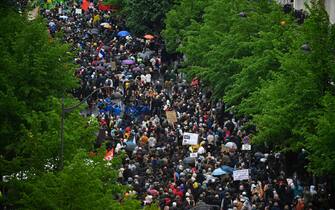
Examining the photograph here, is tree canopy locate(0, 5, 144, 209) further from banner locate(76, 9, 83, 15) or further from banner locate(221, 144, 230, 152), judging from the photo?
banner locate(76, 9, 83, 15)

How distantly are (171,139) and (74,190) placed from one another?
20.3 m

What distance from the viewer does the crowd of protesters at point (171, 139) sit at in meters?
40.5

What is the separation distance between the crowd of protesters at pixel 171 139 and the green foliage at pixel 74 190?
5754mm

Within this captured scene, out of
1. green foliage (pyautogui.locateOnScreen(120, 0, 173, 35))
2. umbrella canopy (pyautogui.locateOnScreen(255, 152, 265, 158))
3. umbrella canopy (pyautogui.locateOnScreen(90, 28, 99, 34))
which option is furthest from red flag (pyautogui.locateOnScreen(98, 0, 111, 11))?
umbrella canopy (pyautogui.locateOnScreen(255, 152, 265, 158))

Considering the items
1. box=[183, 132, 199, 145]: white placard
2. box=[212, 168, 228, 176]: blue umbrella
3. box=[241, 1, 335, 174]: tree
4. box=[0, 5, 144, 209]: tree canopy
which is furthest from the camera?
box=[183, 132, 199, 145]: white placard

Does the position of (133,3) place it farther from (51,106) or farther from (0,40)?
(51,106)

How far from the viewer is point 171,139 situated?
50.0m

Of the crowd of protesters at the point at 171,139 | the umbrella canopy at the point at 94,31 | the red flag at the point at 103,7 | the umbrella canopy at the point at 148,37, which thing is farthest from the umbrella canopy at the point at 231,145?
the red flag at the point at 103,7

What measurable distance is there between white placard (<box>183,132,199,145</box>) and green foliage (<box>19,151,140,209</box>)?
1457 cm

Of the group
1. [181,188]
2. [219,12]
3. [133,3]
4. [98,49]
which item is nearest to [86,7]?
[133,3]

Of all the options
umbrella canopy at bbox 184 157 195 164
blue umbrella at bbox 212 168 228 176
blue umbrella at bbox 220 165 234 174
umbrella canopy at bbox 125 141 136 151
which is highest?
umbrella canopy at bbox 125 141 136 151

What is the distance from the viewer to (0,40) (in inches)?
1853

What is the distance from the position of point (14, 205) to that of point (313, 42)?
47.7 ft

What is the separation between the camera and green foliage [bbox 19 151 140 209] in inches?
1177
